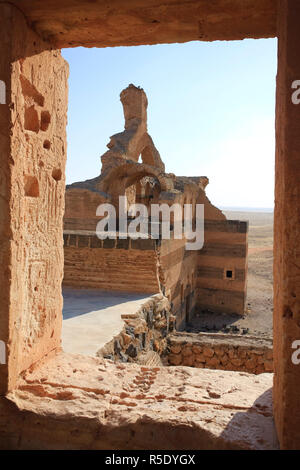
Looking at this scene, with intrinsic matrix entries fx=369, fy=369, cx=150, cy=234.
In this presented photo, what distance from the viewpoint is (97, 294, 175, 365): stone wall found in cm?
456

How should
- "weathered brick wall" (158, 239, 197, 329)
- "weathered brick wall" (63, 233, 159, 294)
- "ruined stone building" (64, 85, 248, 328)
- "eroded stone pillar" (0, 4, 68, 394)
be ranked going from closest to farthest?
"eroded stone pillar" (0, 4, 68, 394) → "weathered brick wall" (63, 233, 159, 294) → "weathered brick wall" (158, 239, 197, 329) → "ruined stone building" (64, 85, 248, 328)

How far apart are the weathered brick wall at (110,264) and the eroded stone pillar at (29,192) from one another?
4.58 m

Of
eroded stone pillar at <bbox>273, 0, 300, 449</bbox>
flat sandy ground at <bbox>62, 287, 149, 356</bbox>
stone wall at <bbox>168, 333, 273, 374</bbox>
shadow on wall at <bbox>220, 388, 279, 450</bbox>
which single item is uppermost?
eroded stone pillar at <bbox>273, 0, 300, 449</bbox>

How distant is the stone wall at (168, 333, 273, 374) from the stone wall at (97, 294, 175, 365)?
35 centimetres

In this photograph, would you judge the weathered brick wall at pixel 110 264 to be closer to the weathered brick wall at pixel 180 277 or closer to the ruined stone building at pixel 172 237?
the weathered brick wall at pixel 180 277

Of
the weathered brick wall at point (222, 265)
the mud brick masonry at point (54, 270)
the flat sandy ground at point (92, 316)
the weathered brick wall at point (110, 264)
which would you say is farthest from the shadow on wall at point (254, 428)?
the weathered brick wall at point (222, 265)

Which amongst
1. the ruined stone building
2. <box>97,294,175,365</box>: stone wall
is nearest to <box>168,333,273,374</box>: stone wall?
<box>97,294,175,365</box>: stone wall

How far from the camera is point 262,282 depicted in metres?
21.2

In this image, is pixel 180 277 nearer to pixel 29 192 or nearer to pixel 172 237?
pixel 172 237

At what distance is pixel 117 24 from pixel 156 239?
216 inches

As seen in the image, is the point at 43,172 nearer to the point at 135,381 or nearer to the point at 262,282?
the point at 135,381

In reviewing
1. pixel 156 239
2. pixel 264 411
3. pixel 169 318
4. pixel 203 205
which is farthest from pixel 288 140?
pixel 203 205

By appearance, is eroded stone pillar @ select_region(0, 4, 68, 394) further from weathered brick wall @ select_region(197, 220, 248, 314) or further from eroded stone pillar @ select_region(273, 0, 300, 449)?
weathered brick wall @ select_region(197, 220, 248, 314)

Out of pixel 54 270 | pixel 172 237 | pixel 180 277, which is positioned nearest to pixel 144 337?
pixel 54 270
